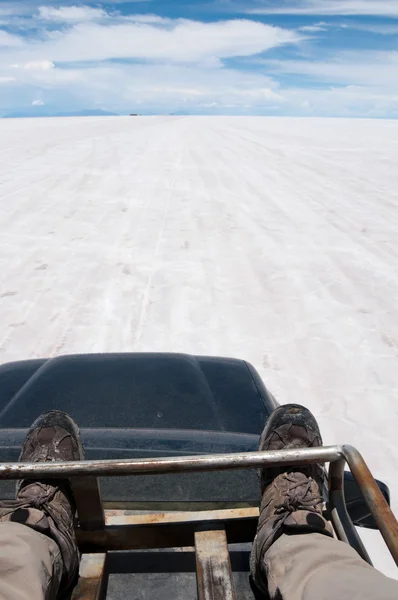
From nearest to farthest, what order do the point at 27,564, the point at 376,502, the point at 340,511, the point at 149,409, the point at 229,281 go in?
1. the point at 376,502
2. the point at 27,564
3. the point at 340,511
4. the point at 149,409
5. the point at 229,281

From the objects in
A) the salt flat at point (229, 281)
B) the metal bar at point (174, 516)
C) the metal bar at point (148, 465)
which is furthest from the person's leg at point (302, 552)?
the salt flat at point (229, 281)

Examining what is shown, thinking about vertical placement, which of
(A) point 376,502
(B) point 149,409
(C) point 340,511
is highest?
(A) point 376,502

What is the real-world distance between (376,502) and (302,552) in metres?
0.35

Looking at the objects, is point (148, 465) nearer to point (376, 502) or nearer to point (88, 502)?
point (88, 502)

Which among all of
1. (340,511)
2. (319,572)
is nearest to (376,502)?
(319,572)

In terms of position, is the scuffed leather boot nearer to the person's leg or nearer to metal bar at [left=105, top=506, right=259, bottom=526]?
metal bar at [left=105, top=506, right=259, bottom=526]

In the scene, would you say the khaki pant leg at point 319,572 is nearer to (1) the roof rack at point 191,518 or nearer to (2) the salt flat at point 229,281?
(1) the roof rack at point 191,518

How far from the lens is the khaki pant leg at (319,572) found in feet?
4.68

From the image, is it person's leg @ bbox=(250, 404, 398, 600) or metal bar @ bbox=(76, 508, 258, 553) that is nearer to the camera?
person's leg @ bbox=(250, 404, 398, 600)

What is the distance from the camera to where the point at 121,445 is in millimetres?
2293

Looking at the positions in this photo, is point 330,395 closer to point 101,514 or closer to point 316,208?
point 101,514

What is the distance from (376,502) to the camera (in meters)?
1.43

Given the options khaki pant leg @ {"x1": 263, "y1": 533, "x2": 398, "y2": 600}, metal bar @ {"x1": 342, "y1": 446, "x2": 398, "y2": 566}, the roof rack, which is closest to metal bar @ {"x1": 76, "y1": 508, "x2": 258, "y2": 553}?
the roof rack

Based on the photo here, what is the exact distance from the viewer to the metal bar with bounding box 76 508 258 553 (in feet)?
6.05
